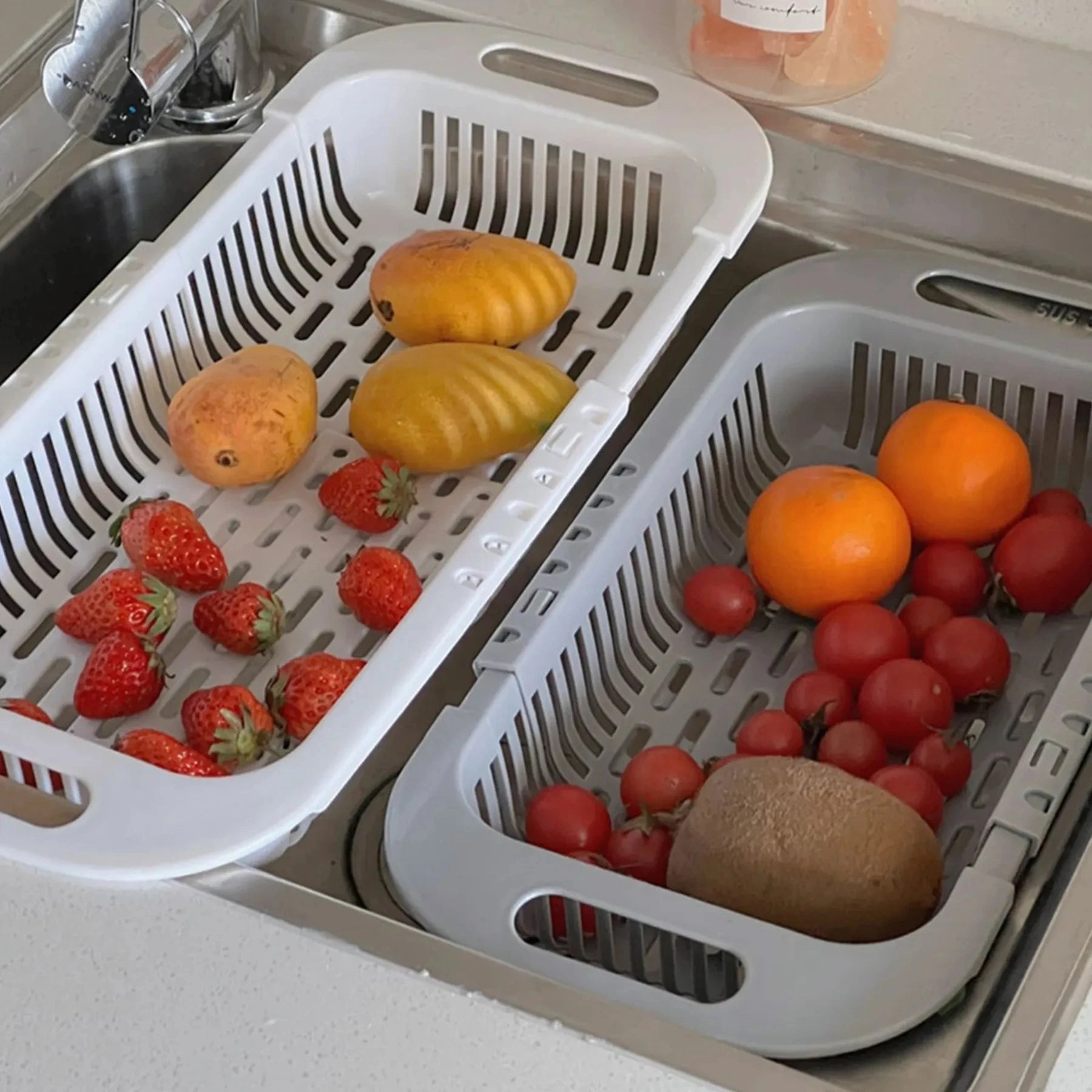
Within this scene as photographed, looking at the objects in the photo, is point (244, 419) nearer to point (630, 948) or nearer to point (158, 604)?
point (158, 604)

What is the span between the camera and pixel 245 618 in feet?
2.60

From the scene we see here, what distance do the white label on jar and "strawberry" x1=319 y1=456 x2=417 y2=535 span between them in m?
0.31

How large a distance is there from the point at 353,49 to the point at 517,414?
0.28 m

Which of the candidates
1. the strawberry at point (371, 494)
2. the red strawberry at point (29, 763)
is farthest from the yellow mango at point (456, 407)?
the red strawberry at point (29, 763)

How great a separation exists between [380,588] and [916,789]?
0.26m

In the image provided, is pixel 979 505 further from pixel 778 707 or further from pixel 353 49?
pixel 353 49

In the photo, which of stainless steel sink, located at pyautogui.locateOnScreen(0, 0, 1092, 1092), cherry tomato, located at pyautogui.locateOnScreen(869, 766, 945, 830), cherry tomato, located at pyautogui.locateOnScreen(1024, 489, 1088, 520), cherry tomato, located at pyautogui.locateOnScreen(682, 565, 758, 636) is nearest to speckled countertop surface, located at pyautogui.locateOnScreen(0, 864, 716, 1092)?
stainless steel sink, located at pyautogui.locateOnScreen(0, 0, 1092, 1092)

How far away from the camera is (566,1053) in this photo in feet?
1.99

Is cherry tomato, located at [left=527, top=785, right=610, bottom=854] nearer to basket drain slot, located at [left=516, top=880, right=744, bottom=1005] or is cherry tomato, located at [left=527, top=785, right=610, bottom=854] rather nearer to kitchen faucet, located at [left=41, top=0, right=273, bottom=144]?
basket drain slot, located at [left=516, top=880, right=744, bottom=1005]

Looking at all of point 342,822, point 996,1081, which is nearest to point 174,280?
point 342,822

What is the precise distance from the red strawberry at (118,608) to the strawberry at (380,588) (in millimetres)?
85

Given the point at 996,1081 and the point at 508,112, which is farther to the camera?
the point at 508,112

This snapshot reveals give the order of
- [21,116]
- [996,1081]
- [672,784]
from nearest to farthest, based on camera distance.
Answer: [996,1081]
[672,784]
[21,116]

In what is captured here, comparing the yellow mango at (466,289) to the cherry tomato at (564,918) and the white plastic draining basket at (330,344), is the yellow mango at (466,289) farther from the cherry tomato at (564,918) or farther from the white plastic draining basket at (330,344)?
the cherry tomato at (564,918)
